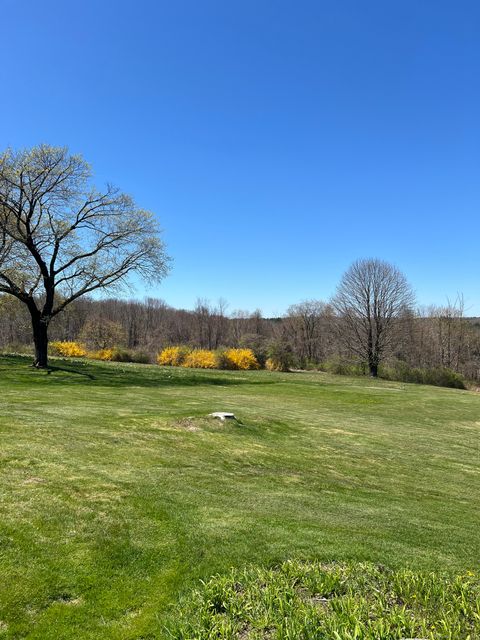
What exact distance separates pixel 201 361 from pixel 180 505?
3118 cm

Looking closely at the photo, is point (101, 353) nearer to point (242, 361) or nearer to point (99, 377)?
point (242, 361)

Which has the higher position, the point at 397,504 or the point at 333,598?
the point at 333,598

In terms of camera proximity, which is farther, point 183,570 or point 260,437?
point 260,437

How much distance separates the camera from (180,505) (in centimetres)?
520

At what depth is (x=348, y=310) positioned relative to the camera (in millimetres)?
38844

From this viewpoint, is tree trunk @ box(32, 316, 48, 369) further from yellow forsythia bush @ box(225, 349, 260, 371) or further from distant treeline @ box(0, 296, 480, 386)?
yellow forsythia bush @ box(225, 349, 260, 371)

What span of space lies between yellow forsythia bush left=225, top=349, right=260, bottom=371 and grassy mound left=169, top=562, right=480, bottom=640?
108 feet

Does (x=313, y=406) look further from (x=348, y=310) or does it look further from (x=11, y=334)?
(x=11, y=334)

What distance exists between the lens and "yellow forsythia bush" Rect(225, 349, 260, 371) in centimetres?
3675

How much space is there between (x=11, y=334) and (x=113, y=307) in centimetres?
1884

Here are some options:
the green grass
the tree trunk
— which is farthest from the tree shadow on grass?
the green grass

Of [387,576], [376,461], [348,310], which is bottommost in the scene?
[376,461]

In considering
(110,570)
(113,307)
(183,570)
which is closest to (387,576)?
(183,570)

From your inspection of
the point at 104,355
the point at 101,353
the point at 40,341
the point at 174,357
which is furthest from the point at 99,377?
the point at 101,353
